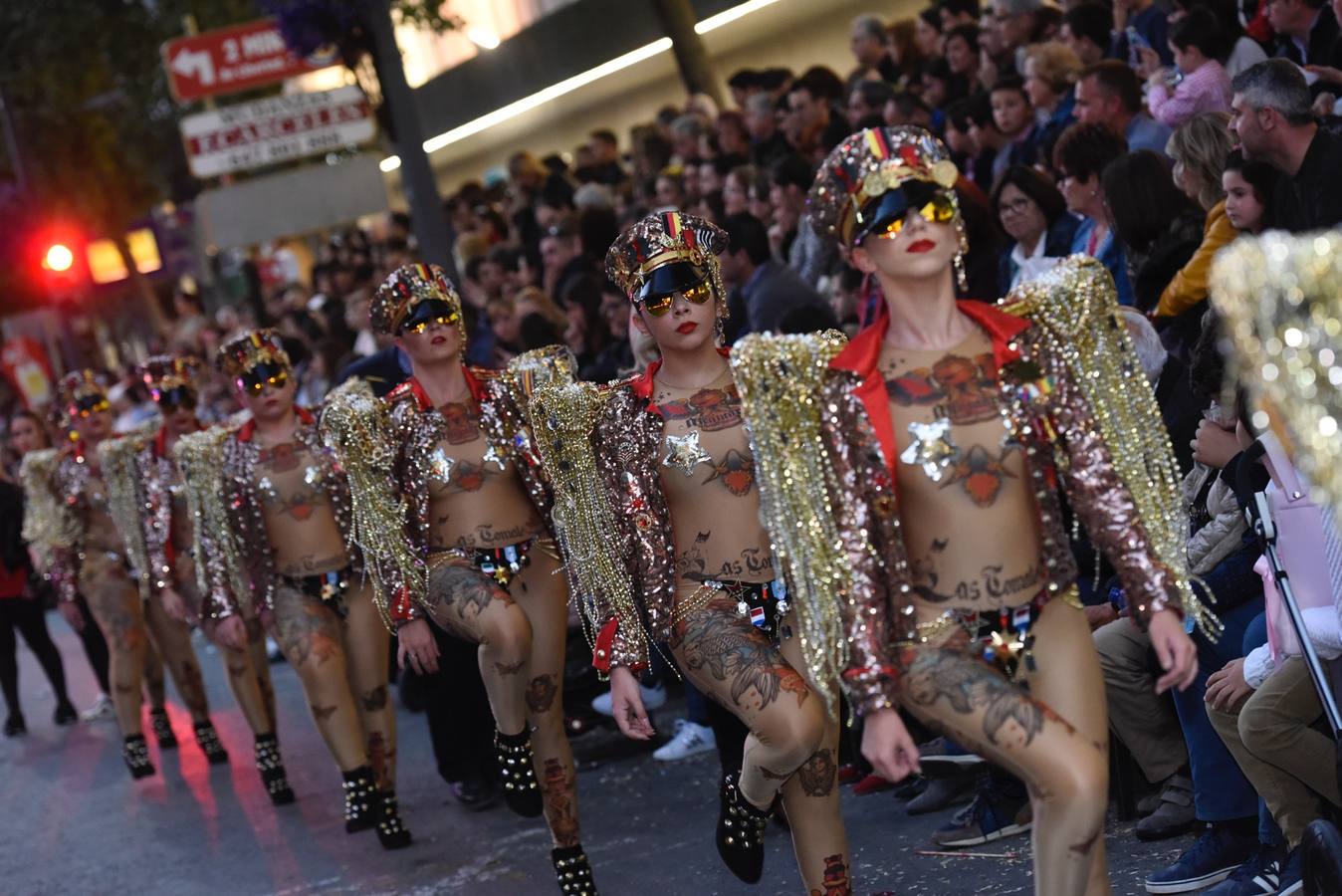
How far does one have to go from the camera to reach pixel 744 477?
17.1 ft

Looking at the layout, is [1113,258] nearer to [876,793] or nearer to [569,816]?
[876,793]

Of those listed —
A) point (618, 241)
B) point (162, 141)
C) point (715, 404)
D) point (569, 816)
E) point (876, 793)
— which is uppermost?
point (162, 141)

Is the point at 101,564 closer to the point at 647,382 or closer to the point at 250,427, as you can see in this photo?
the point at 250,427

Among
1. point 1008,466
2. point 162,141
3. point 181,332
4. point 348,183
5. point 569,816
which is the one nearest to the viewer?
point 1008,466

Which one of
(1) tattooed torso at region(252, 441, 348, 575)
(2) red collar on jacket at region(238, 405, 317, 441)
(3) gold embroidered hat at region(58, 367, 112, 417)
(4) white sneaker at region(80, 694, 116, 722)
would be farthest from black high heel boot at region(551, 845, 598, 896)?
(4) white sneaker at region(80, 694, 116, 722)

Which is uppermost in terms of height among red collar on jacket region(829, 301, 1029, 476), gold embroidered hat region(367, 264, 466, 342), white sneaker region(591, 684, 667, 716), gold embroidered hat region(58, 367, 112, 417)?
gold embroidered hat region(58, 367, 112, 417)

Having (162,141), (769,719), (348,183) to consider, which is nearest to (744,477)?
(769,719)

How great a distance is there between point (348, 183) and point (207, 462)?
7075mm

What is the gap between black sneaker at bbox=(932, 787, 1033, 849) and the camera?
248 inches

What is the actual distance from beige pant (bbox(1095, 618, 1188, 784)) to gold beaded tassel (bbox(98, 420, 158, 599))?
5733 millimetres

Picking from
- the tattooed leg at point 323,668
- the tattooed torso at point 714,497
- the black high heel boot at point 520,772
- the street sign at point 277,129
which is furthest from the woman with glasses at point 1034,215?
the street sign at point 277,129

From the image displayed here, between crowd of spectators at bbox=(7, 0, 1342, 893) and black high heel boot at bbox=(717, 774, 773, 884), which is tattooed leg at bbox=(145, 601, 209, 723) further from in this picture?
black high heel boot at bbox=(717, 774, 773, 884)

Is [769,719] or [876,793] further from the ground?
Answer: [769,719]

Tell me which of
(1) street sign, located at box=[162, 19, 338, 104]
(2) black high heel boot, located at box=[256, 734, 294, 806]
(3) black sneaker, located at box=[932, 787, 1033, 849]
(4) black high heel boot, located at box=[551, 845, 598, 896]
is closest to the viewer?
(3) black sneaker, located at box=[932, 787, 1033, 849]
